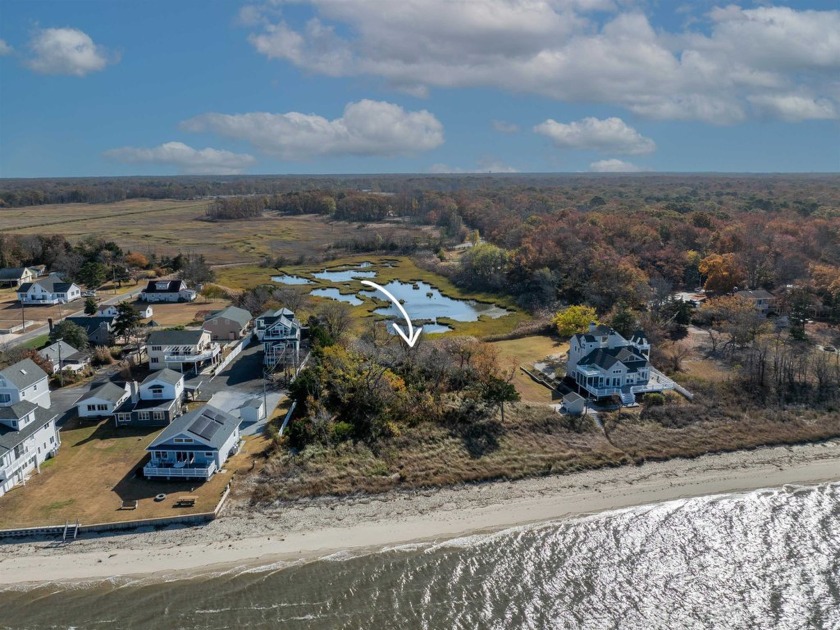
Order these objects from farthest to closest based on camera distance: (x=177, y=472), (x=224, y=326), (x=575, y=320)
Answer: (x=224, y=326)
(x=575, y=320)
(x=177, y=472)

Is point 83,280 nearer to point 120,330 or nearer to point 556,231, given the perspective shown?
point 120,330

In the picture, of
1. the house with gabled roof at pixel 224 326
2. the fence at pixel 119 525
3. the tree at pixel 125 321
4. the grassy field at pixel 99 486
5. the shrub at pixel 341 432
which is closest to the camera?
the fence at pixel 119 525

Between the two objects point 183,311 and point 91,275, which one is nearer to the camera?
point 183,311

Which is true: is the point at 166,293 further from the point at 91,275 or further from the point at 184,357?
the point at 184,357

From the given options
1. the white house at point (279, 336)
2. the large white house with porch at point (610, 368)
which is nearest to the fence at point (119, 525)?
the white house at point (279, 336)

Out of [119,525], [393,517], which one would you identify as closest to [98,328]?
[119,525]

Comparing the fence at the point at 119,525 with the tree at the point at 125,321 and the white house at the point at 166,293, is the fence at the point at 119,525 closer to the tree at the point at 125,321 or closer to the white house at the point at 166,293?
the tree at the point at 125,321

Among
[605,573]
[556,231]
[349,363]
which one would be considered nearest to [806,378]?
[605,573]

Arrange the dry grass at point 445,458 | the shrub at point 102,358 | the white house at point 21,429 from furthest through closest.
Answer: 1. the shrub at point 102,358
2. the dry grass at point 445,458
3. the white house at point 21,429
